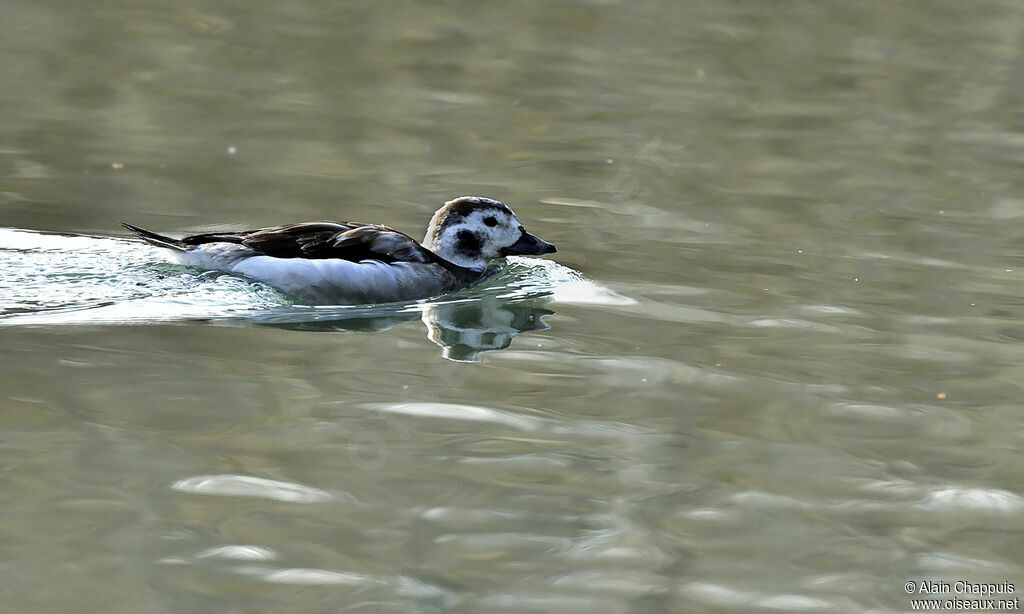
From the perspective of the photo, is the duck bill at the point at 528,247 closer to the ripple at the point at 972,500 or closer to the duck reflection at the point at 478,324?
the duck reflection at the point at 478,324

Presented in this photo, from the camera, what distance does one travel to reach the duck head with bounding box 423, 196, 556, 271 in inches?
376

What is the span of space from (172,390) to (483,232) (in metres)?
3.30

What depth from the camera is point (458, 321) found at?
8.62 m

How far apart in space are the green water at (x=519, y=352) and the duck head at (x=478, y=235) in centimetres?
27

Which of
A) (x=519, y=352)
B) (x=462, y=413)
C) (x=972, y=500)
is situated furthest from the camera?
(x=519, y=352)

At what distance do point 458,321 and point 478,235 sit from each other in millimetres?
1118

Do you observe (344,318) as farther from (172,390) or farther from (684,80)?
(684,80)

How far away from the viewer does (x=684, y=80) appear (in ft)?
56.1

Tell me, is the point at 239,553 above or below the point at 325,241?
below

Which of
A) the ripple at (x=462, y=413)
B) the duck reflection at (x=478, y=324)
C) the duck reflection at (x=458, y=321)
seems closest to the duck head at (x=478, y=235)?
the duck reflection at (x=478, y=324)

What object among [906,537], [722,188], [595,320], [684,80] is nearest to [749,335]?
[595,320]

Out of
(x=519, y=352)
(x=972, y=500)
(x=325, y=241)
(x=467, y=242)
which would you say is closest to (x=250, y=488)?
(x=519, y=352)

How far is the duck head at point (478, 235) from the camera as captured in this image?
9562mm

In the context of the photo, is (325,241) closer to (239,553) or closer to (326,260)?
(326,260)
